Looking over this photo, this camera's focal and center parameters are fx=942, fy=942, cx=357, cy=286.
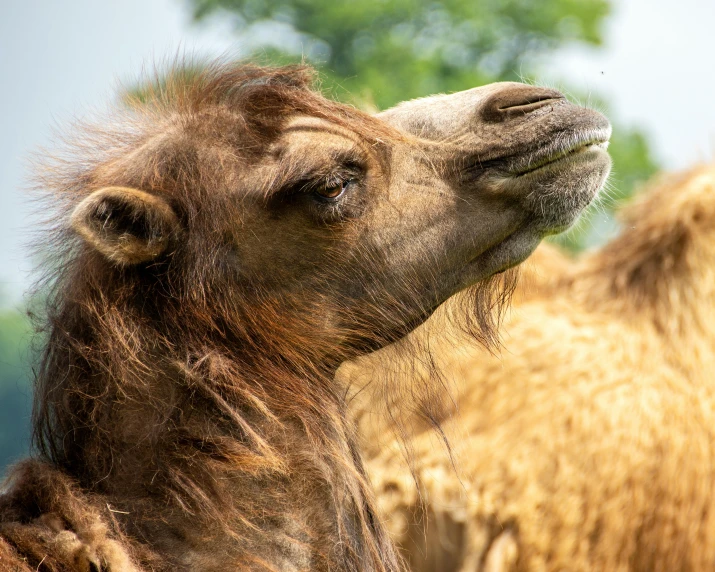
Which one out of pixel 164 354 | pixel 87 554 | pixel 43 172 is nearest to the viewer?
pixel 87 554

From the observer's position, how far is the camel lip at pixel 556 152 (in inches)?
106

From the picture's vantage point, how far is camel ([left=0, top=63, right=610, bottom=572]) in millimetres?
2439

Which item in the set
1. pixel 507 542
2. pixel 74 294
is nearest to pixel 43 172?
pixel 74 294

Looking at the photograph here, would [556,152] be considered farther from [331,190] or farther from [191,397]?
[191,397]

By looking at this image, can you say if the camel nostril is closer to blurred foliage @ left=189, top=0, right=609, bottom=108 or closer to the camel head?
the camel head

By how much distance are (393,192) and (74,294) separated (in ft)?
3.10

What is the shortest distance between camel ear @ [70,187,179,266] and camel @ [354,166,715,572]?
222 centimetres

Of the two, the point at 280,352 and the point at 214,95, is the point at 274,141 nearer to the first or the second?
the point at 214,95

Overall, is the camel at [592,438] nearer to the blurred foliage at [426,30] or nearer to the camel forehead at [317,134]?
the camel forehead at [317,134]

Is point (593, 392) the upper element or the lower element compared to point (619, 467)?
upper

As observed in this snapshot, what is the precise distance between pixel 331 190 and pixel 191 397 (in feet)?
2.23

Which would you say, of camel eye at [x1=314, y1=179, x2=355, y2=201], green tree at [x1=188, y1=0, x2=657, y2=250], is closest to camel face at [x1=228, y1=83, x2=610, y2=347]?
camel eye at [x1=314, y1=179, x2=355, y2=201]

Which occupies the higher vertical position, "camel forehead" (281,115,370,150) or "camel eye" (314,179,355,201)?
"camel forehead" (281,115,370,150)

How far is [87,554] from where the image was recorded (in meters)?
2.26
